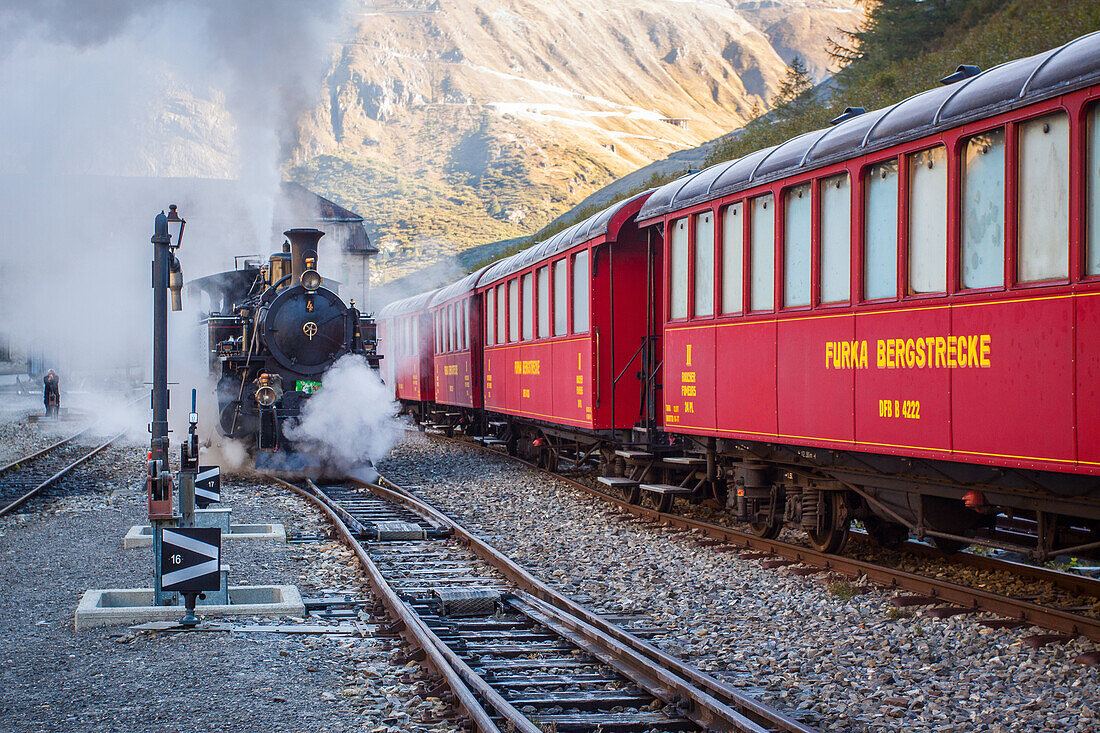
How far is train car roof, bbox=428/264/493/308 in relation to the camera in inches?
787

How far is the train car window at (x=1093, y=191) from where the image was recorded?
5.68 meters

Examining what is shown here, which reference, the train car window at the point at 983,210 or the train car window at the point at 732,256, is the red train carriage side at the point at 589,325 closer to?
the train car window at the point at 732,256

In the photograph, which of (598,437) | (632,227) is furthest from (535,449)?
(632,227)

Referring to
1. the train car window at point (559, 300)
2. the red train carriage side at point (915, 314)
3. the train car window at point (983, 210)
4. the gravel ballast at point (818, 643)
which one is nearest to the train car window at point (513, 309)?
the train car window at point (559, 300)

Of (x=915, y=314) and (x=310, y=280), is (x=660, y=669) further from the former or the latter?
(x=310, y=280)

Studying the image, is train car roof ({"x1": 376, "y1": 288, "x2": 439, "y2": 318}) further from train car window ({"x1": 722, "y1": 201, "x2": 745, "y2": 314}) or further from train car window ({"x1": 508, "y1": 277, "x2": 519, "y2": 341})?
train car window ({"x1": 722, "y1": 201, "x2": 745, "y2": 314})

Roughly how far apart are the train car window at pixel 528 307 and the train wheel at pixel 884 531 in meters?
7.15

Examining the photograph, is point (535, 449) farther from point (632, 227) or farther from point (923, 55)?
point (923, 55)

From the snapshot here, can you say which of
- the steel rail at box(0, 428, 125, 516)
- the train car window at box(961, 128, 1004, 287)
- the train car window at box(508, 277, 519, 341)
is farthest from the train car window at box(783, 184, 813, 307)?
the steel rail at box(0, 428, 125, 516)

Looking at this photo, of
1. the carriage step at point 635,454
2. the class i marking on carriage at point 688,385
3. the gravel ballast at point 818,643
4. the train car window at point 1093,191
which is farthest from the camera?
the carriage step at point 635,454

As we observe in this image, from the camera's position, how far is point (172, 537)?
7.45m

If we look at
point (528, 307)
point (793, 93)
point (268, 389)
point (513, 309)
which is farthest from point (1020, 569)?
point (793, 93)

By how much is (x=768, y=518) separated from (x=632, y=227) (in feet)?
13.1

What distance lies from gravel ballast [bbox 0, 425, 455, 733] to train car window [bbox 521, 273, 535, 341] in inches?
237
